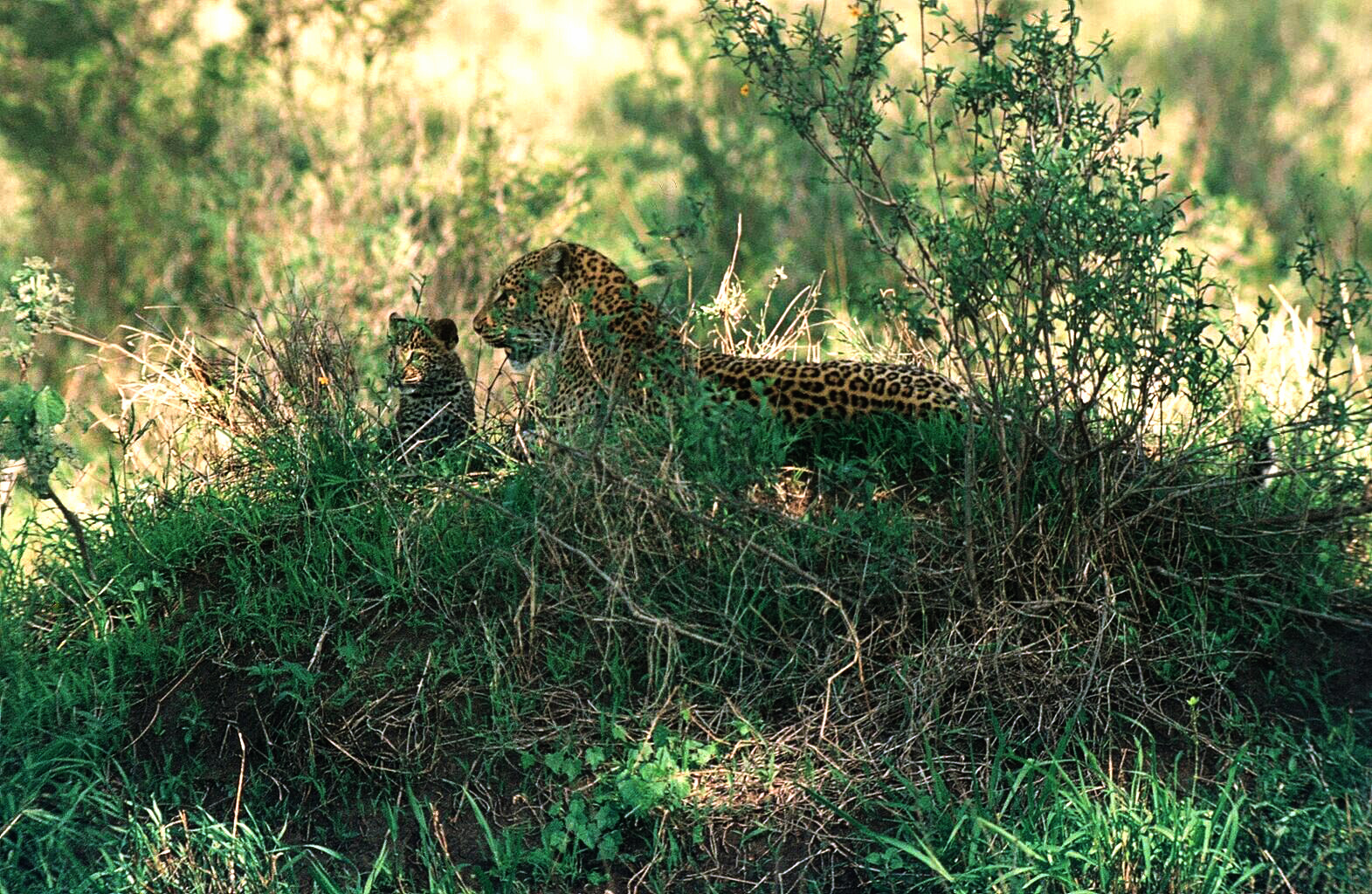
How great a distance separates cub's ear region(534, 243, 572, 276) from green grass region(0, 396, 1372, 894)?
1566 millimetres

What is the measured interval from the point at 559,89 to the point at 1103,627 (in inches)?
510

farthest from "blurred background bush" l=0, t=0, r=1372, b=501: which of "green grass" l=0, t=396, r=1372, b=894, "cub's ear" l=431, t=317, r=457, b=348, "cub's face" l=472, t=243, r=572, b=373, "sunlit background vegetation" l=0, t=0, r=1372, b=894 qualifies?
"green grass" l=0, t=396, r=1372, b=894

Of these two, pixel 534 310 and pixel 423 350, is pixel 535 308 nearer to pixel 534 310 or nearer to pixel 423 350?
pixel 534 310

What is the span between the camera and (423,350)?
6914mm

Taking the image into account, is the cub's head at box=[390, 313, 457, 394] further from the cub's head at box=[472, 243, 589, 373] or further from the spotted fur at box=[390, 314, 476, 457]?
the cub's head at box=[472, 243, 589, 373]

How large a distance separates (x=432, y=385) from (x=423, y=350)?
0.52ft

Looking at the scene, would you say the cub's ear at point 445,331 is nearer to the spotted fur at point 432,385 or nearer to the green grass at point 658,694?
the spotted fur at point 432,385

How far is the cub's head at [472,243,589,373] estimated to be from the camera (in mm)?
7156

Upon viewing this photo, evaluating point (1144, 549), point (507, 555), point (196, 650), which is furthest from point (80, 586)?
point (1144, 549)

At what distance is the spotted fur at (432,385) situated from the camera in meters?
6.69

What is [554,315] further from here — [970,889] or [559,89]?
[559,89]

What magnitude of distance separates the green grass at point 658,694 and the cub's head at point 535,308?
1502 millimetres

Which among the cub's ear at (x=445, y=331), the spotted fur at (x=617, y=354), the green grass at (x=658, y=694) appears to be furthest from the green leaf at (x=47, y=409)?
the cub's ear at (x=445, y=331)

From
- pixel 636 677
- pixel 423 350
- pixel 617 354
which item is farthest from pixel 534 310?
pixel 636 677
